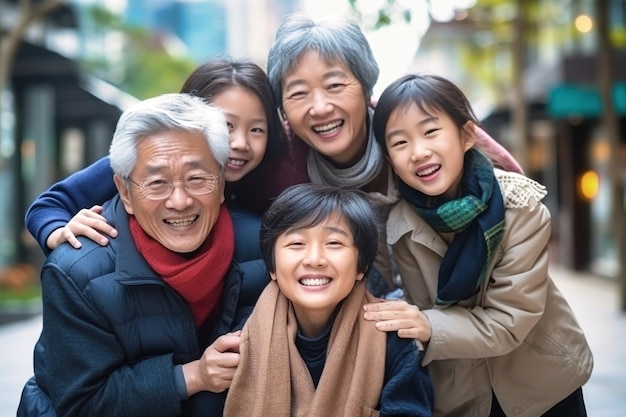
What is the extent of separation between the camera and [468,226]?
299 centimetres

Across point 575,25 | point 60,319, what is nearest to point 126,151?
point 60,319

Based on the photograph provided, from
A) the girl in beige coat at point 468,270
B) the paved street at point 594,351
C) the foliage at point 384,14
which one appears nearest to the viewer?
the girl in beige coat at point 468,270

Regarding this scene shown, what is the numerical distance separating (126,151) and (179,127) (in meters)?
0.21

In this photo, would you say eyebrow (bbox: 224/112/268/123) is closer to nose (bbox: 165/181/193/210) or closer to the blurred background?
nose (bbox: 165/181/193/210)

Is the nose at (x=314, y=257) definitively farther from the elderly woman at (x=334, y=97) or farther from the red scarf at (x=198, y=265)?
the elderly woman at (x=334, y=97)

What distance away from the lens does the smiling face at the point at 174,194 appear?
2.85 meters

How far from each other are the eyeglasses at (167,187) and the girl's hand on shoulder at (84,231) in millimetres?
216

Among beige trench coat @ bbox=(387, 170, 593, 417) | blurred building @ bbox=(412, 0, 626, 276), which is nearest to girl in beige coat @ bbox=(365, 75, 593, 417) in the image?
beige trench coat @ bbox=(387, 170, 593, 417)

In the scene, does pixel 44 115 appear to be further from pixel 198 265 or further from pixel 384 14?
pixel 198 265

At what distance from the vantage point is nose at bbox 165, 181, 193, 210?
9.25 feet

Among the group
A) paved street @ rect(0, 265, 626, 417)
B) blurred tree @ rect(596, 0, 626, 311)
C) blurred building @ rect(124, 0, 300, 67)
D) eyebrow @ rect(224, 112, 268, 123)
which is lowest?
paved street @ rect(0, 265, 626, 417)

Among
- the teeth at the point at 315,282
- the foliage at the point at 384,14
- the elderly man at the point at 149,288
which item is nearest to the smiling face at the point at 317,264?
the teeth at the point at 315,282

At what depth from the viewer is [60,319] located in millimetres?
2836

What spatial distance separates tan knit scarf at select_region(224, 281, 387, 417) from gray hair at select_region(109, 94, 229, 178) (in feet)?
2.14
